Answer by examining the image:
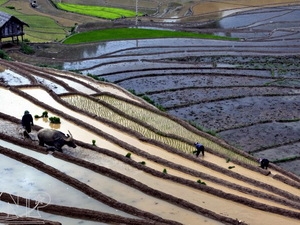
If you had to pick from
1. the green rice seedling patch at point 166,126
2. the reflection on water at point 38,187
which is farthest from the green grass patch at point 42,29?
the reflection on water at point 38,187

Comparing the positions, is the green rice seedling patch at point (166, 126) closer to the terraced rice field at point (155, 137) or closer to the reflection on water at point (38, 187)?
the terraced rice field at point (155, 137)

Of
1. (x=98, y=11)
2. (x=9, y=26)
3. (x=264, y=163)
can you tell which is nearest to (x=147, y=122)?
(x=264, y=163)

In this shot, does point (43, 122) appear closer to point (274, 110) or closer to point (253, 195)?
point (253, 195)

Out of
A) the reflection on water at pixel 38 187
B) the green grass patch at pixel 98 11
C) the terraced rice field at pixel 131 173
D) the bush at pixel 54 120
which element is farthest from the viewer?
the green grass patch at pixel 98 11

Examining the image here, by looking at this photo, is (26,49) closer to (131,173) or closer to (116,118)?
(116,118)

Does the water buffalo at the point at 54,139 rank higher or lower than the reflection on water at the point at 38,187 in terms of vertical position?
higher

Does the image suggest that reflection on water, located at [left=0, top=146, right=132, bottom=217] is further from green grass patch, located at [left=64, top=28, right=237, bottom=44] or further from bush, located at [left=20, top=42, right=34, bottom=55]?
green grass patch, located at [left=64, top=28, right=237, bottom=44]

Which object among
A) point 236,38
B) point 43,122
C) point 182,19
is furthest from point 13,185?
point 182,19

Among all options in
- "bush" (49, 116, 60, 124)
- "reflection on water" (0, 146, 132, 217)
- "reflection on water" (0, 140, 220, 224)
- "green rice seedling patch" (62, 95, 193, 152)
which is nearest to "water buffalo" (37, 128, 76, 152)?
"reflection on water" (0, 140, 220, 224)
